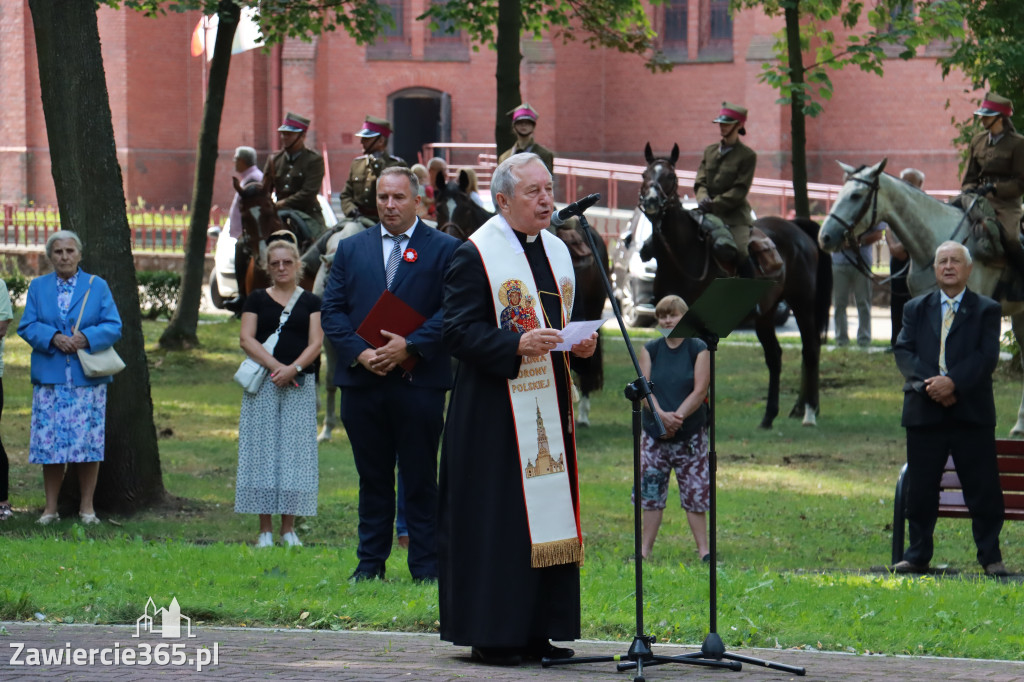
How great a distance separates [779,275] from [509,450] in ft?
35.0

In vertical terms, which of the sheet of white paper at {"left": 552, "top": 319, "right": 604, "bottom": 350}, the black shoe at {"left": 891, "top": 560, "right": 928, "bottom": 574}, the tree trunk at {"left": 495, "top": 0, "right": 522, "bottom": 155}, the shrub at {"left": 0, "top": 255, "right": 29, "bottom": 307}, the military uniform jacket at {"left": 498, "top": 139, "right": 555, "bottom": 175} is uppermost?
the tree trunk at {"left": 495, "top": 0, "right": 522, "bottom": 155}

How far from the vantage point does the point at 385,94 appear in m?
43.2

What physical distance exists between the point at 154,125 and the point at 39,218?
9053mm

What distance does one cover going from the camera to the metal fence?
33.6m

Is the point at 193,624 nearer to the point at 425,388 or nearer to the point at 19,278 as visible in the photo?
the point at 425,388

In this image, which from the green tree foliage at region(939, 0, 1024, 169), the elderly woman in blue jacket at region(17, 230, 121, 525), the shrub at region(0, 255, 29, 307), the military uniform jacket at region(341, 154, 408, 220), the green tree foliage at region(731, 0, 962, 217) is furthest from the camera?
the shrub at region(0, 255, 29, 307)

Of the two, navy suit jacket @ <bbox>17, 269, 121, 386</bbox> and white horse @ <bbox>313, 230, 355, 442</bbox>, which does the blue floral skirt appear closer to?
navy suit jacket @ <bbox>17, 269, 121, 386</bbox>

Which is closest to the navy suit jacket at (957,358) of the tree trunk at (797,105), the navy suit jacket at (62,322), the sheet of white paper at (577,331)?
the sheet of white paper at (577,331)

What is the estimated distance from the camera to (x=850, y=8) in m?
21.2

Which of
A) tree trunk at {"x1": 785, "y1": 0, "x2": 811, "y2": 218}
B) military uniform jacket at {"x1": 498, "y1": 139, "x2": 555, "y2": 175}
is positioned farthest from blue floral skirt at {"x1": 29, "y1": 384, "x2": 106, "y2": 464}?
tree trunk at {"x1": 785, "y1": 0, "x2": 811, "y2": 218}

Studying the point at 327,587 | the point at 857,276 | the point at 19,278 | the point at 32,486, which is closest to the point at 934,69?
the point at 857,276

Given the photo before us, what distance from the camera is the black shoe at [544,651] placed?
632cm

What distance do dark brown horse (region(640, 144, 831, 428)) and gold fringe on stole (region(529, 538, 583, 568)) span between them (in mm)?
8680

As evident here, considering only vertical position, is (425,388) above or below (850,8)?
below
